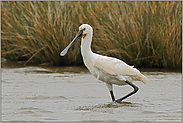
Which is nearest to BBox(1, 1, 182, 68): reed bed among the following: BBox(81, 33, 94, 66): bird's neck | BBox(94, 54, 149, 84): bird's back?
BBox(94, 54, 149, 84): bird's back

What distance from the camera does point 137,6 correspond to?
11.4 meters

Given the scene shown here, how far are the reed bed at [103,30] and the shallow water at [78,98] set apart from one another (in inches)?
32.0

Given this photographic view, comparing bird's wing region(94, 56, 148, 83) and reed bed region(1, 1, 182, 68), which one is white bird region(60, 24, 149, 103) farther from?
reed bed region(1, 1, 182, 68)

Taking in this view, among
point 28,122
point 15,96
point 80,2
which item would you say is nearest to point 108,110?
point 28,122

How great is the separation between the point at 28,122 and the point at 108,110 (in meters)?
1.41

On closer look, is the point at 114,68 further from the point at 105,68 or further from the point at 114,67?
the point at 105,68

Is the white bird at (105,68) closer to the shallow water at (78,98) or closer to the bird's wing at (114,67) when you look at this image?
the bird's wing at (114,67)

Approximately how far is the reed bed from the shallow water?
81 centimetres

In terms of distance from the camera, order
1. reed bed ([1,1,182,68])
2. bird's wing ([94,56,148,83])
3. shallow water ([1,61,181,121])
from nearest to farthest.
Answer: shallow water ([1,61,181,121]), bird's wing ([94,56,148,83]), reed bed ([1,1,182,68])

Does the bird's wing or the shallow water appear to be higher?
the bird's wing

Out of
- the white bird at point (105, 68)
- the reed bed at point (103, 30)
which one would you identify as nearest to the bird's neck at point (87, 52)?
the white bird at point (105, 68)

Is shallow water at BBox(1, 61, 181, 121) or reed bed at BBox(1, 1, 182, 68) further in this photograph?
reed bed at BBox(1, 1, 182, 68)

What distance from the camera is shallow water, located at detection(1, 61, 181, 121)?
20.2ft

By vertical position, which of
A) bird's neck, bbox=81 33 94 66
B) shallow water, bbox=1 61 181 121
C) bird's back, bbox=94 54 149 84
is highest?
bird's neck, bbox=81 33 94 66
